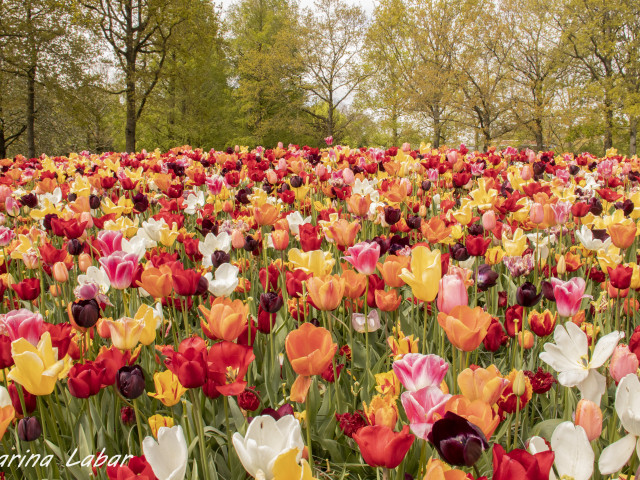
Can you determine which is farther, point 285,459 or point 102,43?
point 102,43

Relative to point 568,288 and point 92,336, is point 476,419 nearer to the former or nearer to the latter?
point 568,288

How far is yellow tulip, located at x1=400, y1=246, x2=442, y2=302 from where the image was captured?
61.7 inches

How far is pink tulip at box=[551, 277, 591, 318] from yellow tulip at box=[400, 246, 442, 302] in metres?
0.42

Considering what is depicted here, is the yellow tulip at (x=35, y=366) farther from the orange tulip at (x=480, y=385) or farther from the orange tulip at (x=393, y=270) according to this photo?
the orange tulip at (x=393, y=270)

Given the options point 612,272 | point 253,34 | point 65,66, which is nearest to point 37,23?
point 65,66

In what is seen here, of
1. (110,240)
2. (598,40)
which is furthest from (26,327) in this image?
(598,40)

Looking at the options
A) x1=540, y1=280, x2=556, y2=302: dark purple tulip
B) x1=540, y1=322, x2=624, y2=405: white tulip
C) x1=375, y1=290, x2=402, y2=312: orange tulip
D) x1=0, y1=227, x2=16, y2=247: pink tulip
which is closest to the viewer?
x1=540, y1=322, x2=624, y2=405: white tulip

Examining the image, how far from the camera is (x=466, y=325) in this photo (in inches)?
53.3

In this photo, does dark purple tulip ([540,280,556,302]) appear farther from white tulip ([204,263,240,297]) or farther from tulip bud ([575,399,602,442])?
white tulip ([204,263,240,297])

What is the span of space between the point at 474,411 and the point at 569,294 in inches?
34.5

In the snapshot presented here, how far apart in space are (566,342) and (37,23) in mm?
26174

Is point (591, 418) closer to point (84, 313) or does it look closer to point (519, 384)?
point (519, 384)

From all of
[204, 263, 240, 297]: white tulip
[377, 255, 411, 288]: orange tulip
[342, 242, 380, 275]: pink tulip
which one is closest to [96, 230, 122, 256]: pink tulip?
[204, 263, 240, 297]: white tulip

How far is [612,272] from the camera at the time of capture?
199cm
